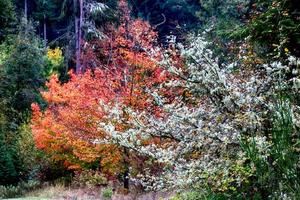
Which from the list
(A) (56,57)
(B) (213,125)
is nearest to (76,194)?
(B) (213,125)

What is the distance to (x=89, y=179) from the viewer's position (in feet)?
51.5

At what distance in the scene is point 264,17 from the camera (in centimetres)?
763

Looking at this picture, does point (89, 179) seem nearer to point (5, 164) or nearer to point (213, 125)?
point (5, 164)

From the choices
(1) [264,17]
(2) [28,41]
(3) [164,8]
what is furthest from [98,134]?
(3) [164,8]

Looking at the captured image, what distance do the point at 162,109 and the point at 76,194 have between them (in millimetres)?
8233

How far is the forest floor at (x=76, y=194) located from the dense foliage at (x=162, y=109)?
370mm

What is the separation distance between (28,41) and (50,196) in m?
11.2

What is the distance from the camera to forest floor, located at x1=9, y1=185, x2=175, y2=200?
43.3ft

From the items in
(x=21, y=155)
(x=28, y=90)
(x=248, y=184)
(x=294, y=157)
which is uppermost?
(x=294, y=157)

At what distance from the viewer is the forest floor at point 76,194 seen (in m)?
13.2

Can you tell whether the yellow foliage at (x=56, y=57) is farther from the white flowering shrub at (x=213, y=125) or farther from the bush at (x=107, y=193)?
the white flowering shrub at (x=213, y=125)

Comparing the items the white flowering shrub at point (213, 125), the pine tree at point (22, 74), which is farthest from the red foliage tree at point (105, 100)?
the pine tree at point (22, 74)

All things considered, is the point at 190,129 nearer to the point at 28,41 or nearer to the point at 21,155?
the point at 21,155

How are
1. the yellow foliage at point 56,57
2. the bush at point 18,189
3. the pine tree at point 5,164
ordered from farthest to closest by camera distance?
the yellow foliage at point 56,57 < the pine tree at point 5,164 < the bush at point 18,189
